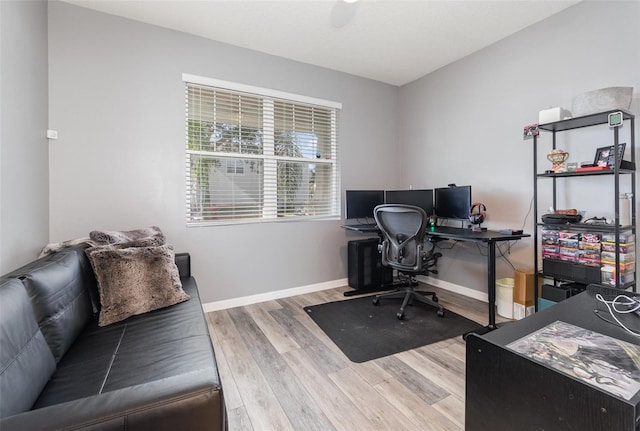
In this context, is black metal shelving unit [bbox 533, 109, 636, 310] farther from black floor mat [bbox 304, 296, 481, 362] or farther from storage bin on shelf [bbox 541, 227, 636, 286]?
black floor mat [bbox 304, 296, 481, 362]

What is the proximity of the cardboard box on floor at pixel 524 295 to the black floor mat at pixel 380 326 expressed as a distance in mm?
486

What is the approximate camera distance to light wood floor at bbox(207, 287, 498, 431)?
150 centimetres

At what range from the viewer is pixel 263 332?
2.51 m

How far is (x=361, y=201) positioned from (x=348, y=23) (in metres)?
1.95

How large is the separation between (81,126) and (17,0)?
→ 89 cm

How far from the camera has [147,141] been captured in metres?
2.71

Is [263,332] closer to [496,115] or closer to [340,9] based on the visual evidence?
[340,9]

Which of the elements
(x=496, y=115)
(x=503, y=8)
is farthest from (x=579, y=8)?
(x=496, y=115)

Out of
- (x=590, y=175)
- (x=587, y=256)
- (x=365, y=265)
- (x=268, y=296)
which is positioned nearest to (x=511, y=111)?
(x=590, y=175)

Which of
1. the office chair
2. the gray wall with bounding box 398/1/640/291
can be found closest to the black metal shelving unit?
the gray wall with bounding box 398/1/640/291

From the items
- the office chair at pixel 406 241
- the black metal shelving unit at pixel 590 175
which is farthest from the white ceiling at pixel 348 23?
the office chair at pixel 406 241

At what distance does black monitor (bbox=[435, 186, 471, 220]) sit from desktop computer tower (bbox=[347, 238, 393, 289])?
88 cm

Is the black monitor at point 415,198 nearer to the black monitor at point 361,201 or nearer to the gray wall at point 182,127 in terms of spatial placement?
the black monitor at point 361,201

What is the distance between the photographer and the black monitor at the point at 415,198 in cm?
348
